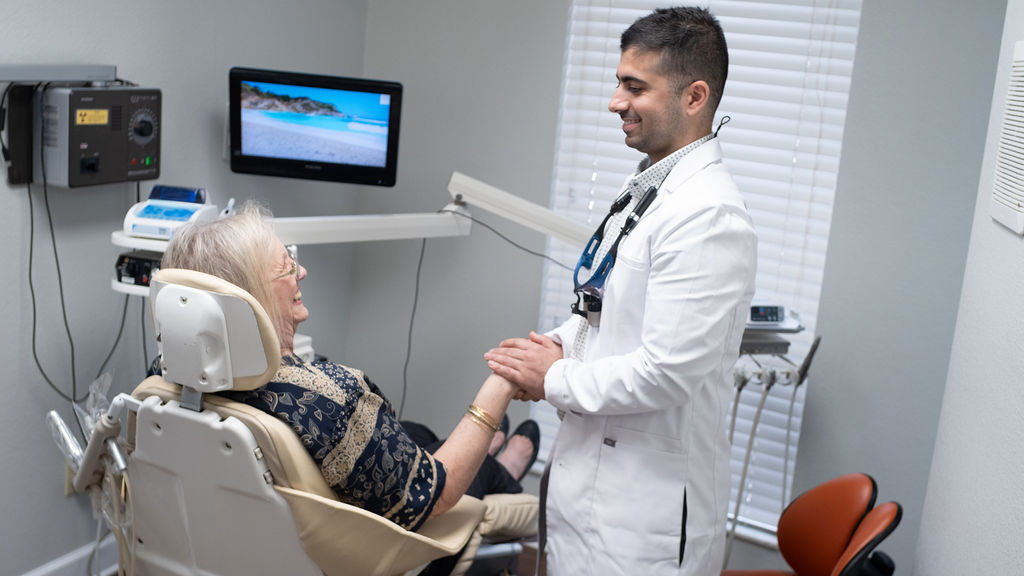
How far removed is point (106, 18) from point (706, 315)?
180 cm

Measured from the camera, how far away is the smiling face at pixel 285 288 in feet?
5.63

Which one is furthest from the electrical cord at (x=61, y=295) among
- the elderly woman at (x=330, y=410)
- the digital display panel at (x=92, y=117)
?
Result: the elderly woman at (x=330, y=410)

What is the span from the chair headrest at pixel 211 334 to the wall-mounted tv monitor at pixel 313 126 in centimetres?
136

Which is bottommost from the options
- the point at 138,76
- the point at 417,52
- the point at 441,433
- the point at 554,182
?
the point at 441,433

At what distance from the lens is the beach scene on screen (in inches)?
108

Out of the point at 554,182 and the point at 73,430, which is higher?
the point at 554,182

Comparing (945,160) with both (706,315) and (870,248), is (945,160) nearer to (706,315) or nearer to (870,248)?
(870,248)

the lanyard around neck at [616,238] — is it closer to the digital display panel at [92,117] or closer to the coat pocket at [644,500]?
A: the coat pocket at [644,500]

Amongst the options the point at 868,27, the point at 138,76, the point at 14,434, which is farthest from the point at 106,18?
the point at 868,27

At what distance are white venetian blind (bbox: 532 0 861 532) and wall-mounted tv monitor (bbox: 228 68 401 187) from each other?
26.9 inches

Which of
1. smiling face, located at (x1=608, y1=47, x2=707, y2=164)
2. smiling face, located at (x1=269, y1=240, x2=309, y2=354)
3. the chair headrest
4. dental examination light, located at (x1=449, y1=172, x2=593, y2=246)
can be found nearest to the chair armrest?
the chair headrest

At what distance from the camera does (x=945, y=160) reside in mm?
2646

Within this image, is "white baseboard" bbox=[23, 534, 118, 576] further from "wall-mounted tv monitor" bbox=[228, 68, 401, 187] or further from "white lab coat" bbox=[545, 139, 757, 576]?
"white lab coat" bbox=[545, 139, 757, 576]

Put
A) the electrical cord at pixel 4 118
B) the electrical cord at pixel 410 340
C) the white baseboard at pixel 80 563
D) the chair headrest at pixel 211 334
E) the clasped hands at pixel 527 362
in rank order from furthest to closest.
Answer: the electrical cord at pixel 410 340, the white baseboard at pixel 80 563, the electrical cord at pixel 4 118, the clasped hands at pixel 527 362, the chair headrest at pixel 211 334
